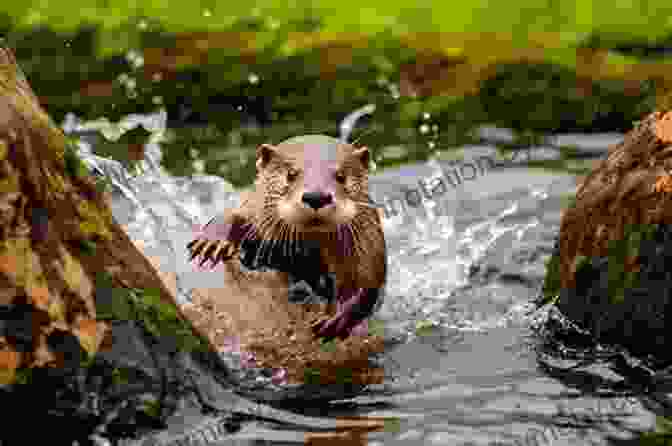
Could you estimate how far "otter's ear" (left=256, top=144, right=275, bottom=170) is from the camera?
14.7 ft

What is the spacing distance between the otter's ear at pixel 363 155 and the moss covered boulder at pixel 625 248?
0.77 meters

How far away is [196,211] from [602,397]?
8.43 feet

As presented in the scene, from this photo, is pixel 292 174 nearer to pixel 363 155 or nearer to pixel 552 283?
pixel 363 155

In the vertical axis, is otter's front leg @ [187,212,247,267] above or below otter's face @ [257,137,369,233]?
below

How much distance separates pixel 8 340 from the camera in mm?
3252

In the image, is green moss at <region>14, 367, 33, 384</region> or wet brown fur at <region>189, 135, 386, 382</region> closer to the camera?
green moss at <region>14, 367, 33, 384</region>

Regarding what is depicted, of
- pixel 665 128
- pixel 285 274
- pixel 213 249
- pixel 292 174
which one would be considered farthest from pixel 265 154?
pixel 665 128

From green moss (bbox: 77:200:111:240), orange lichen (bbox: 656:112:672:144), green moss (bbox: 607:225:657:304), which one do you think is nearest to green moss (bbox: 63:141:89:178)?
green moss (bbox: 77:200:111:240)

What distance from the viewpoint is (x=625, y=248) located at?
430 cm

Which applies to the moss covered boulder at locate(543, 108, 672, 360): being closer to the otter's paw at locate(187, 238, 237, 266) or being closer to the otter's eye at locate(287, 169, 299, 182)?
the otter's eye at locate(287, 169, 299, 182)

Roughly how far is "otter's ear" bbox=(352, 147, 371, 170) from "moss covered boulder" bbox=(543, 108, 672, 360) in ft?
2.53

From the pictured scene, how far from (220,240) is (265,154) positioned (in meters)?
0.35

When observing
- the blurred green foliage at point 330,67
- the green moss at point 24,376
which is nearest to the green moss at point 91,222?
the green moss at point 24,376

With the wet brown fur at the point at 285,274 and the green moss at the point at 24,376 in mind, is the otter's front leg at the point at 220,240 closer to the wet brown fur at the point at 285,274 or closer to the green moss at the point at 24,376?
the wet brown fur at the point at 285,274
